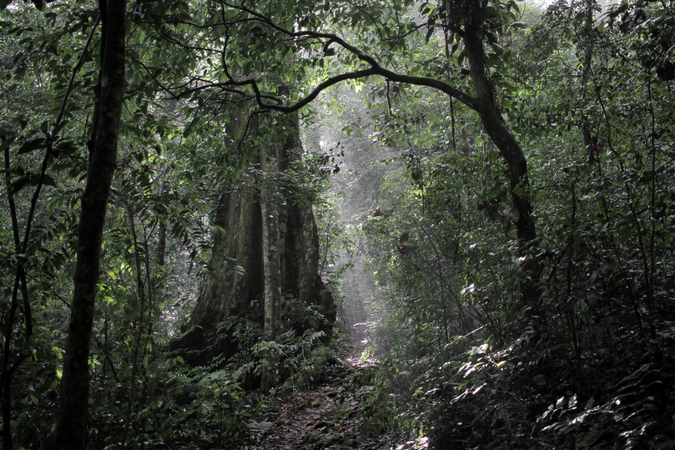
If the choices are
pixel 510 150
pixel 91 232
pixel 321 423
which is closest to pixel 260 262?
pixel 321 423

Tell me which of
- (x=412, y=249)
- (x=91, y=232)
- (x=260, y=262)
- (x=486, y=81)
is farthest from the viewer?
(x=260, y=262)

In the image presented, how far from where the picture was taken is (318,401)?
5.97m

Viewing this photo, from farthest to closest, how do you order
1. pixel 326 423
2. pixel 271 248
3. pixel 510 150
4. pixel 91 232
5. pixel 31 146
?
pixel 271 248, pixel 326 423, pixel 510 150, pixel 31 146, pixel 91 232

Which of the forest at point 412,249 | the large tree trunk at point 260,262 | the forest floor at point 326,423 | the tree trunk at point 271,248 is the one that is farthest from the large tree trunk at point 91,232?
the tree trunk at point 271,248

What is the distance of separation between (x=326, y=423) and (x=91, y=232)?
159 inches

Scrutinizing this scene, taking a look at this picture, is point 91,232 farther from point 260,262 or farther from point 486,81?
point 260,262

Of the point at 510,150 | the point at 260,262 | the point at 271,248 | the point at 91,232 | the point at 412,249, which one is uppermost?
the point at 260,262

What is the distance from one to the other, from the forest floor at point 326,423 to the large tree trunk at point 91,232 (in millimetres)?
2710

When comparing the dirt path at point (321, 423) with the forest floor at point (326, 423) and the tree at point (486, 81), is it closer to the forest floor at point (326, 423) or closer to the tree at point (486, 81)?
the forest floor at point (326, 423)

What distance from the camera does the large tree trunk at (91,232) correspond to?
6.51 feet

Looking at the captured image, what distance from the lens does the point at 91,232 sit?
84.4 inches

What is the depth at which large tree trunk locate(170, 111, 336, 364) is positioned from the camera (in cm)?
733

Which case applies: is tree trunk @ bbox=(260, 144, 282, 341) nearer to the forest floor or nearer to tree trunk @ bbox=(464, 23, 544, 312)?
the forest floor

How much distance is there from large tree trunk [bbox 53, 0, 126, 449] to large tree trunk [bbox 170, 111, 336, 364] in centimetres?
431
